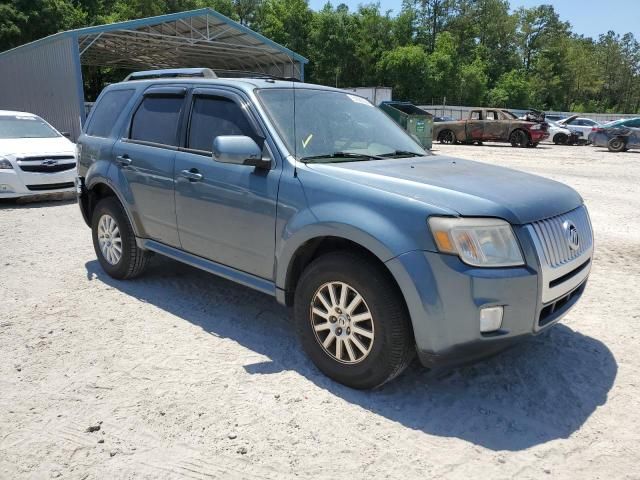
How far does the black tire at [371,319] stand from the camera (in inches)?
119

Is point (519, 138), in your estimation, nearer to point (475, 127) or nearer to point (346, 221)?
point (475, 127)

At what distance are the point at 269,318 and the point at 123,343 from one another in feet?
3.81

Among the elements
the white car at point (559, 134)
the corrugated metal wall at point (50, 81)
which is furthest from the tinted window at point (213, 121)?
the white car at point (559, 134)

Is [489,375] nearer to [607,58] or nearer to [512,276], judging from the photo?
[512,276]

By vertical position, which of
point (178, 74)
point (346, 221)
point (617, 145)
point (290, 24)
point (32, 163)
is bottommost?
point (617, 145)

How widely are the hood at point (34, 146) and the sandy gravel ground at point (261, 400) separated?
16.9ft

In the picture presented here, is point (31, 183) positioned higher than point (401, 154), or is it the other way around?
point (401, 154)

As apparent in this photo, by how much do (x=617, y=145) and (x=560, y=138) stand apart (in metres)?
5.76

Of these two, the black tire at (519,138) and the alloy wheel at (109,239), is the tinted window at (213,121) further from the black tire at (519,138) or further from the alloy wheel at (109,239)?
the black tire at (519,138)

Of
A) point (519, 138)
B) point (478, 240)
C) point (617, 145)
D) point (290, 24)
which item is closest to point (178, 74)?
point (478, 240)


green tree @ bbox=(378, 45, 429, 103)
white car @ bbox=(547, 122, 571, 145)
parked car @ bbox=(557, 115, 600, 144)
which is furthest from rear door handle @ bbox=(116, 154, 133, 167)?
green tree @ bbox=(378, 45, 429, 103)

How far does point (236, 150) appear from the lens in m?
3.53

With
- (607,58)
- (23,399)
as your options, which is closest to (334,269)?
(23,399)

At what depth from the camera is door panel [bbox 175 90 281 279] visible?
3.70 meters
